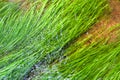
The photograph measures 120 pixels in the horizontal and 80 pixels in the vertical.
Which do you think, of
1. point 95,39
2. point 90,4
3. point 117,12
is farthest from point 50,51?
point 117,12

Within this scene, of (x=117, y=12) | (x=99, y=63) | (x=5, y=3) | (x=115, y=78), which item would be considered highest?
(x=5, y=3)

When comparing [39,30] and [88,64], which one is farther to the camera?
[39,30]

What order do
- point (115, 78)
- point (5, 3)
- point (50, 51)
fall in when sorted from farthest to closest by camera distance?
1. point (5, 3)
2. point (50, 51)
3. point (115, 78)

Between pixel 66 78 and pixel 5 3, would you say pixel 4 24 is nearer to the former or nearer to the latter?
pixel 5 3

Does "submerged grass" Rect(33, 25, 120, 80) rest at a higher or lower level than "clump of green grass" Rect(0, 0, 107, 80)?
lower

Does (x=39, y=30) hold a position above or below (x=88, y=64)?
above

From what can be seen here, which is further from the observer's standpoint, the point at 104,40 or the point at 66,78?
the point at 104,40

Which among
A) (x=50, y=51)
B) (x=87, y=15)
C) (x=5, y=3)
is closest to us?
(x=50, y=51)

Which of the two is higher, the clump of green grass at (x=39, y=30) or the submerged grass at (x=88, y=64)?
the clump of green grass at (x=39, y=30)
